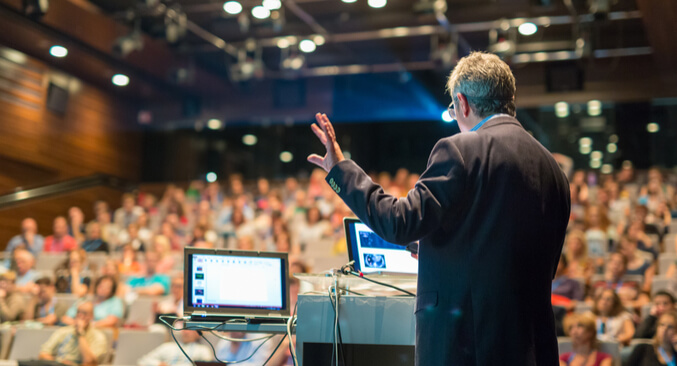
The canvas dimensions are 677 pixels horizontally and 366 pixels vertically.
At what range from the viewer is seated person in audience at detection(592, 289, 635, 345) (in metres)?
4.43

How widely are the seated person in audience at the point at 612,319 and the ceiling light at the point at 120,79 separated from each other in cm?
711

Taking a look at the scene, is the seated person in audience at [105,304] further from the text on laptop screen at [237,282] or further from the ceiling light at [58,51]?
the ceiling light at [58,51]

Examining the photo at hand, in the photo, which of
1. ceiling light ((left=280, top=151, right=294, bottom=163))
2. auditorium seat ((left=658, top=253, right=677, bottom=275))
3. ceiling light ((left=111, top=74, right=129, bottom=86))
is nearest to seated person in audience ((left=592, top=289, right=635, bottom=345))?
auditorium seat ((left=658, top=253, right=677, bottom=275))

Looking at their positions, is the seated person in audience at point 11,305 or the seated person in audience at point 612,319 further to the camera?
the seated person in audience at point 11,305

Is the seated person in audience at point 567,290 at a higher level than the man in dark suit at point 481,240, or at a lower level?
lower

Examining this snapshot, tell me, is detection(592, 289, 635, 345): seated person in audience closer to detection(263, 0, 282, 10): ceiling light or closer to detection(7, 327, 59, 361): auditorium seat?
detection(7, 327, 59, 361): auditorium seat

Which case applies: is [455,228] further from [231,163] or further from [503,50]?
[231,163]

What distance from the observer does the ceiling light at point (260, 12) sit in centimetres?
767

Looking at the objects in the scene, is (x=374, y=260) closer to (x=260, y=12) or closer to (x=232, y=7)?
(x=260, y=12)

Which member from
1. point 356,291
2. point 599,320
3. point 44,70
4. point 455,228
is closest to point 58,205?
point 44,70

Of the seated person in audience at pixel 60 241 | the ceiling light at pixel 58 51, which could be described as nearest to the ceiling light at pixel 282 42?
the ceiling light at pixel 58 51

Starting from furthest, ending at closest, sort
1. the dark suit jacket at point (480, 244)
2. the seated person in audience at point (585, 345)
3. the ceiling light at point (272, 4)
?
the ceiling light at point (272, 4) < the seated person in audience at point (585, 345) < the dark suit jacket at point (480, 244)

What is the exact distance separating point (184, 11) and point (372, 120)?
3.58 meters

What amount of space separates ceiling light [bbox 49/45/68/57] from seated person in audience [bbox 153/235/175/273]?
298cm
